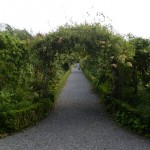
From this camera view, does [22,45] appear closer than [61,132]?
No

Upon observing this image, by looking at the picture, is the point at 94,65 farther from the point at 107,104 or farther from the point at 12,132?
the point at 12,132

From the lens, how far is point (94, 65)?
45.3ft

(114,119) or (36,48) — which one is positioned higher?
(36,48)

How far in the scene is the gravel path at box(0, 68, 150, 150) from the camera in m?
7.88

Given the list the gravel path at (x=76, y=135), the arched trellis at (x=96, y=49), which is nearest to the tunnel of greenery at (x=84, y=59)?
the arched trellis at (x=96, y=49)

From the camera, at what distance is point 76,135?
29.4 feet

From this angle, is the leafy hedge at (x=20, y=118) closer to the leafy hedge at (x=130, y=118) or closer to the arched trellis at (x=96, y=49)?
the arched trellis at (x=96, y=49)

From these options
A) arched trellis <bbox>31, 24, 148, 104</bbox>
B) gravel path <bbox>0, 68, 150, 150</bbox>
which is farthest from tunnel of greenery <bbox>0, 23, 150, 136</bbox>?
gravel path <bbox>0, 68, 150, 150</bbox>

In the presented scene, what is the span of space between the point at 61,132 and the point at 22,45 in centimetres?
504

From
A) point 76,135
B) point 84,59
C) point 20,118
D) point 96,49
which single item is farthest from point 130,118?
point 84,59

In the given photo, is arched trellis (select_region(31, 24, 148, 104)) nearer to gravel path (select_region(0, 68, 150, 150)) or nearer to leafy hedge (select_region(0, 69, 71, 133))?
gravel path (select_region(0, 68, 150, 150))

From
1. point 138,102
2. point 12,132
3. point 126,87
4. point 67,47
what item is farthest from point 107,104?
point 12,132

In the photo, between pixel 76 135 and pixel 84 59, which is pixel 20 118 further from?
pixel 84 59

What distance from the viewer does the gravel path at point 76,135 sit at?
7.88 m
